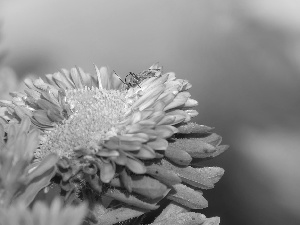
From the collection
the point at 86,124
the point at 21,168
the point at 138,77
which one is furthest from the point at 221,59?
the point at 21,168

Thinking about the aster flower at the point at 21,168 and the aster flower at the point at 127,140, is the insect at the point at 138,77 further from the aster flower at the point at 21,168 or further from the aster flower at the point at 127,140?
the aster flower at the point at 21,168

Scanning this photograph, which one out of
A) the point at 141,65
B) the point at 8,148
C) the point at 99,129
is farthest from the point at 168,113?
the point at 141,65

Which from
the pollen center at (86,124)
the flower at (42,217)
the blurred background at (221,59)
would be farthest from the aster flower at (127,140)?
the blurred background at (221,59)

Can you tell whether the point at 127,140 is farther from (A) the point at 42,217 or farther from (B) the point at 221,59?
(B) the point at 221,59

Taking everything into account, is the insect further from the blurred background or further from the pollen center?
the blurred background

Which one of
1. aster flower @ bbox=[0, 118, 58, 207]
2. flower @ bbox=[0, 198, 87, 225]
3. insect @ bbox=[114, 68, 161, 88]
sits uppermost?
insect @ bbox=[114, 68, 161, 88]

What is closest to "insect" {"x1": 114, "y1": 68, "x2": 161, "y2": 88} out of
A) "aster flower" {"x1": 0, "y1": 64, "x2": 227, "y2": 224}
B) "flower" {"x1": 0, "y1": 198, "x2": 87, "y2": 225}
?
"aster flower" {"x1": 0, "y1": 64, "x2": 227, "y2": 224}

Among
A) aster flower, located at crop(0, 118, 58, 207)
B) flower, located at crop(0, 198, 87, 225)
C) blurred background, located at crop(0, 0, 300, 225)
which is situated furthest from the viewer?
blurred background, located at crop(0, 0, 300, 225)

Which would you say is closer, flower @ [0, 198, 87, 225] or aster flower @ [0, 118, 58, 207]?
flower @ [0, 198, 87, 225]

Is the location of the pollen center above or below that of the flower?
above

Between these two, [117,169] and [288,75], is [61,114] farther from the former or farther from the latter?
[288,75]
